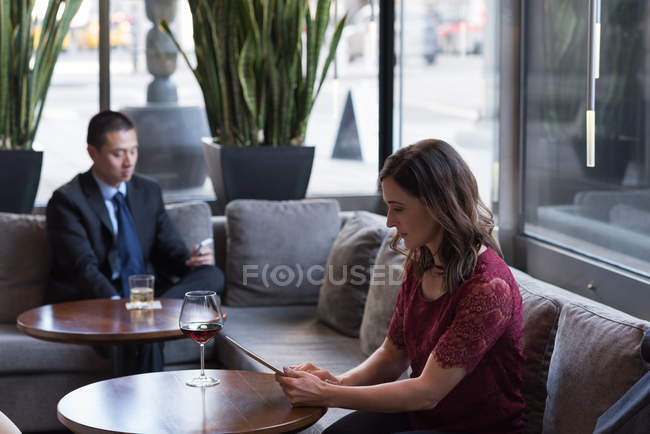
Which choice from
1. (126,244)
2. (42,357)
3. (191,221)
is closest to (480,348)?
(126,244)

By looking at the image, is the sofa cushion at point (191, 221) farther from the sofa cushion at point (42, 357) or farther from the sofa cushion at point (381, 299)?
the sofa cushion at point (381, 299)

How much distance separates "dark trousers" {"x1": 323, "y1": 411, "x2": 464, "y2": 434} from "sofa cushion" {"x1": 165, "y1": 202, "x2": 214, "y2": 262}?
6.92 feet

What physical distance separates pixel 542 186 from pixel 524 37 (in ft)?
2.08

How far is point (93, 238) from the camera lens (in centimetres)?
365

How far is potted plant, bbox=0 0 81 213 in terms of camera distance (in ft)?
14.5

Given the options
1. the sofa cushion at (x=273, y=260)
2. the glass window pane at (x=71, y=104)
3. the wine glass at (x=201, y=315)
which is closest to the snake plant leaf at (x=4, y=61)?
the glass window pane at (x=71, y=104)

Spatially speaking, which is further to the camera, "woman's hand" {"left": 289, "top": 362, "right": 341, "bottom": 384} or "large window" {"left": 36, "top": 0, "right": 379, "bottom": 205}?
"large window" {"left": 36, "top": 0, "right": 379, "bottom": 205}

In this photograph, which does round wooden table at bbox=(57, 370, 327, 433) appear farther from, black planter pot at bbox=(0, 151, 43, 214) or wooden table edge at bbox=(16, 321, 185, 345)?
black planter pot at bbox=(0, 151, 43, 214)

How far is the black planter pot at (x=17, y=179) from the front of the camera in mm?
4418

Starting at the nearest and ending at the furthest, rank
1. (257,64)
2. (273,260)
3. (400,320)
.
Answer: (400,320)
(273,260)
(257,64)

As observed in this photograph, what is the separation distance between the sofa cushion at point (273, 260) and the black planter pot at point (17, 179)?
1092 mm

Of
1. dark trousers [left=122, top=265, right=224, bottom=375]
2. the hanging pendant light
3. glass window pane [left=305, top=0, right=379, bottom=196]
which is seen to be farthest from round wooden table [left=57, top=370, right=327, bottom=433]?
glass window pane [left=305, top=0, right=379, bottom=196]

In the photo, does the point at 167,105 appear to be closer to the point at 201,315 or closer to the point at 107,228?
the point at 107,228

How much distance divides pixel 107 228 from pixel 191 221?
2.07 ft
